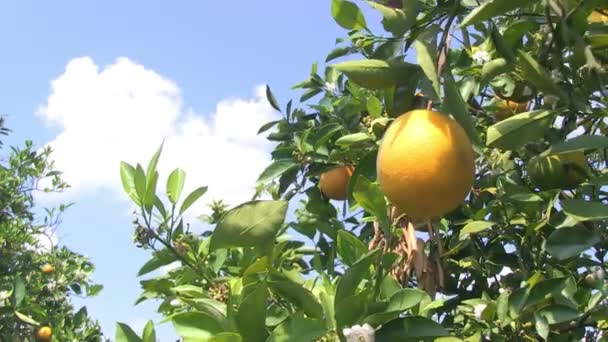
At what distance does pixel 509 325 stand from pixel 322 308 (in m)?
0.68

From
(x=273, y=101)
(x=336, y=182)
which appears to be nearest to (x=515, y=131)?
(x=336, y=182)

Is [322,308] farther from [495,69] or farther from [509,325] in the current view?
[509,325]

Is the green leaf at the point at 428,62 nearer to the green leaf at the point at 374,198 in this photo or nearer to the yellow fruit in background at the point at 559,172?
the green leaf at the point at 374,198

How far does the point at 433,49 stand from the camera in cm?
98

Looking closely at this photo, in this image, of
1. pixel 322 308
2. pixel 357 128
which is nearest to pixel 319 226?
pixel 357 128

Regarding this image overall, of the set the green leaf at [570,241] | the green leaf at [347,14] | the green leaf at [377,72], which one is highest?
the green leaf at [347,14]

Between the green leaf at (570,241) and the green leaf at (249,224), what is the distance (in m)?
0.55

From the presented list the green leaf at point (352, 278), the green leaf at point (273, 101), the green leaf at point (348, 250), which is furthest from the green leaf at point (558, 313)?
the green leaf at point (273, 101)

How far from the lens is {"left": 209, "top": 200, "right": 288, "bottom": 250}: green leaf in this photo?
3.11ft

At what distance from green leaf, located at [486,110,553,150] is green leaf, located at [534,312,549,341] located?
486 millimetres

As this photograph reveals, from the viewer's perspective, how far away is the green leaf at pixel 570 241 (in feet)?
4.13

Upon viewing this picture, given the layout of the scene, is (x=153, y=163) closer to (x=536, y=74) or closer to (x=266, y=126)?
(x=536, y=74)

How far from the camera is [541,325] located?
4.52ft

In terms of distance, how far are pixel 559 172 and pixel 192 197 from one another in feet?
2.37
